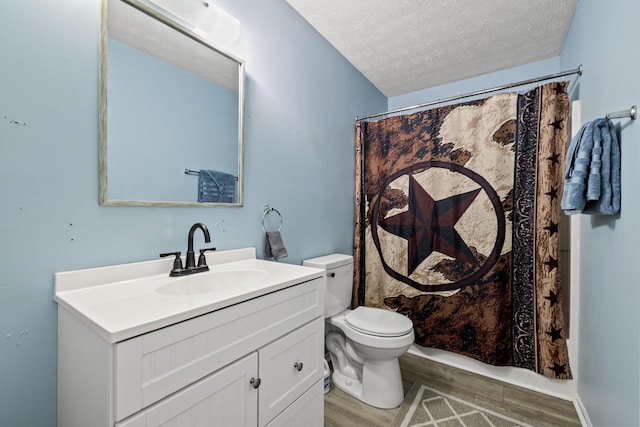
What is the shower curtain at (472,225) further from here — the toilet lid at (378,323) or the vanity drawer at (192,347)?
the vanity drawer at (192,347)

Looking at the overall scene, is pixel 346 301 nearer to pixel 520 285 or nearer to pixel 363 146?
pixel 520 285

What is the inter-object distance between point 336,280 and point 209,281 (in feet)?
3.10

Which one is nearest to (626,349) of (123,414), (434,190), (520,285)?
(520,285)

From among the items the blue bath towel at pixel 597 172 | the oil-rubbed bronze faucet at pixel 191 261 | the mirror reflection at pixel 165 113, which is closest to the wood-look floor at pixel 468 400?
the oil-rubbed bronze faucet at pixel 191 261

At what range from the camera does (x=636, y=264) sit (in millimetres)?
931

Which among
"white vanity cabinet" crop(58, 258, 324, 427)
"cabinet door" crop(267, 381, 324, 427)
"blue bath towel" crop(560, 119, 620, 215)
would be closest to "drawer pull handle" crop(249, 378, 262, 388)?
"white vanity cabinet" crop(58, 258, 324, 427)

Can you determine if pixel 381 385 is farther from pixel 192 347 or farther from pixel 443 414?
pixel 192 347

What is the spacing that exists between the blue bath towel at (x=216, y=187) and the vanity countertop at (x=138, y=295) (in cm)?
28

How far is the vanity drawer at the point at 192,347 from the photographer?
0.63 meters

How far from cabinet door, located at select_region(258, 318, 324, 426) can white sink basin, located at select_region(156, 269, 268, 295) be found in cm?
26

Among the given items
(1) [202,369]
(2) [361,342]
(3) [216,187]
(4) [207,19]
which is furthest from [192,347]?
(4) [207,19]

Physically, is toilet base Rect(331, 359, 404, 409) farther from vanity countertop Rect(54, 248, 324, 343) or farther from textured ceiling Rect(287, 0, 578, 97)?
textured ceiling Rect(287, 0, 578, 97)

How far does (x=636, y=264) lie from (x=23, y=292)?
194cm

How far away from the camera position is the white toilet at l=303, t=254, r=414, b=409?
1563mm
